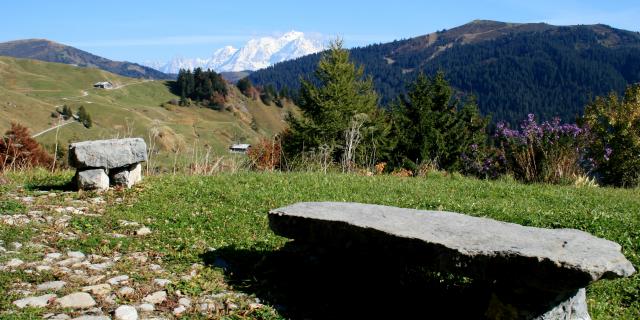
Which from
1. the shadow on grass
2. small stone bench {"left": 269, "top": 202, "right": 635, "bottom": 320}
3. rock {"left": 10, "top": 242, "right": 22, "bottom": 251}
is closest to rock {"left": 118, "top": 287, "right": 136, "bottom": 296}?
the shadow on grass

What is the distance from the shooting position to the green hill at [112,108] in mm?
87312

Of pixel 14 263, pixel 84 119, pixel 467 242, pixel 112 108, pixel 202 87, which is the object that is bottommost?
pixel 84 119

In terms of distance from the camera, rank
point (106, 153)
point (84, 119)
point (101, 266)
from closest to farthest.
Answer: point (101, 266), point (106, 153), point (84, 119)

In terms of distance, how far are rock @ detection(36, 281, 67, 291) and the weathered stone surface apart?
4.84m

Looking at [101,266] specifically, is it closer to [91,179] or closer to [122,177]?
[91,179]

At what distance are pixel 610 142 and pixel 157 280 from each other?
38570 millimetres

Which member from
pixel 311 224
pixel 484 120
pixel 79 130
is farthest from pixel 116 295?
pixel 79 130

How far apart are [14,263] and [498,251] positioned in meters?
5.12

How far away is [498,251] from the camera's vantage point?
4.41m

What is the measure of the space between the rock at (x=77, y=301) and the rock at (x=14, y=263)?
1.26 meters

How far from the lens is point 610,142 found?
3731 centimetres

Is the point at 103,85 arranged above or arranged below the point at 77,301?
above

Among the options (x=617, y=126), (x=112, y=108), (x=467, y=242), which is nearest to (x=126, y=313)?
(x=467, y=242)

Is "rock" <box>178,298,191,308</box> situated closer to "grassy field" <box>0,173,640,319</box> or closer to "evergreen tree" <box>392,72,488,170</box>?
"grassy field" <box>0,173,640,319</box>
